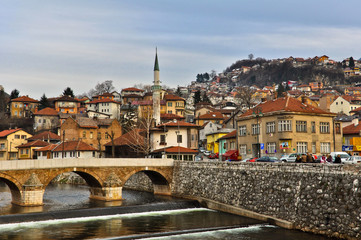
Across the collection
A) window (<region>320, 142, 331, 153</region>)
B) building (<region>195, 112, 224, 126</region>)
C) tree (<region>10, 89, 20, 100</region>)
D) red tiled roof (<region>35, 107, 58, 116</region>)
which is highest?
tree (<region>10, 89, 20, 100</region>)

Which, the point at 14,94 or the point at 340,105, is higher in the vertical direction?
the point at 14,94

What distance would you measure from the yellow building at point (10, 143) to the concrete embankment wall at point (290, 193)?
216 feet

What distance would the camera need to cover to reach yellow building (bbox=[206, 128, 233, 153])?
8144 centimetres

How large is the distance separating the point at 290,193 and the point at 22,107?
112412 millimetres

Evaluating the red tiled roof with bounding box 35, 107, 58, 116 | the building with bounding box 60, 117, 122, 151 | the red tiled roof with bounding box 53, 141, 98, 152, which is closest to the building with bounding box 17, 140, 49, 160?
the building with bounding box 60, 117, 122, 151

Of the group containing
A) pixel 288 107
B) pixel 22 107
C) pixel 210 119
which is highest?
pixel 22 107

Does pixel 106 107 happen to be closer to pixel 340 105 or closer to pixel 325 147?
pixel 340 105

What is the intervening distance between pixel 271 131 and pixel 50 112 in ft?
258

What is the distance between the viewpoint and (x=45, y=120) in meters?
114

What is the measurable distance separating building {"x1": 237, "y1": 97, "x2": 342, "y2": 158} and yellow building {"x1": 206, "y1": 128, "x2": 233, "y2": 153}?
24668mm

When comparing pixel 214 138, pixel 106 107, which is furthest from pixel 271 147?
pixel 106 107

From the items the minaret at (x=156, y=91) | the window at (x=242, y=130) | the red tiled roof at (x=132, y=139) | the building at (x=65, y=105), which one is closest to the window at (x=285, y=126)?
the window at (x=242, y=130)

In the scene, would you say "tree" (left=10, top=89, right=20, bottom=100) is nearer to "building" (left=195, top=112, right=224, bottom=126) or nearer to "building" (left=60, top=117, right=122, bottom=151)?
"building" (left=60, top=117, right=122, bottom=151)

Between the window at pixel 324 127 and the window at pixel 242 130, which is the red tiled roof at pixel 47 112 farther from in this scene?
the window at pixel 324 127
